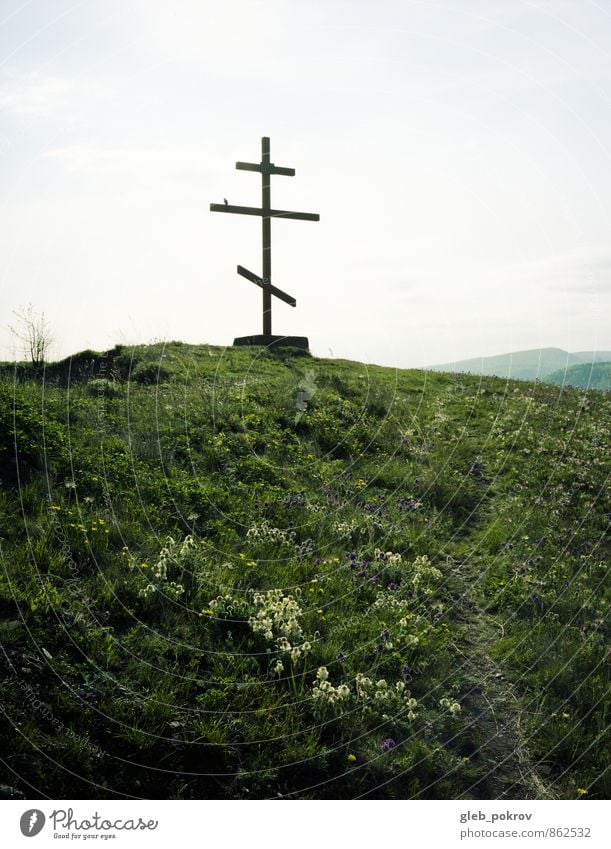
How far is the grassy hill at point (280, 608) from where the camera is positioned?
5.04m

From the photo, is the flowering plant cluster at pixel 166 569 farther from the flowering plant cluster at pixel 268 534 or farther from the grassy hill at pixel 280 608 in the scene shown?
the flowering plant cluster at pixel 268 534

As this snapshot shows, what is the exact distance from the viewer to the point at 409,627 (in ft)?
23.1

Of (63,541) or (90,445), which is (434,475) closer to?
(90,445)

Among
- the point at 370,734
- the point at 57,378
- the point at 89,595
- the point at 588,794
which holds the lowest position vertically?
the point at 588,794

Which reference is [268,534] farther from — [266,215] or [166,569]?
[266,215]

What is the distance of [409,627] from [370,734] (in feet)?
5.44

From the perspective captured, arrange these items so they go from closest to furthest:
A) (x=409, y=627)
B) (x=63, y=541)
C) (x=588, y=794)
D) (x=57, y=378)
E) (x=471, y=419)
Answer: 1. (x=588, y=794)
2. (x=63, y=541)
3. (x=409, y=627)
4. (x=57, y=378)
5. (x=471, y=419)
